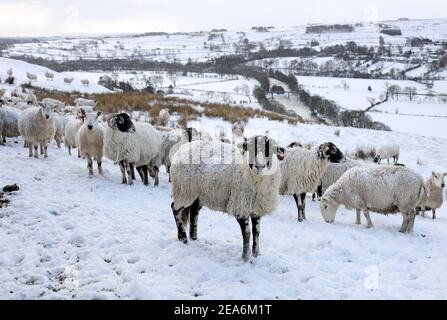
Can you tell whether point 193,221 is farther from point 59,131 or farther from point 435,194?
point 435,194

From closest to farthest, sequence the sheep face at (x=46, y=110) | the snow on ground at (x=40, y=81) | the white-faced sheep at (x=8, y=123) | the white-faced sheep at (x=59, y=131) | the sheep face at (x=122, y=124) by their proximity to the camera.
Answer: the sheep face at (x=122, y=124)
the sheep face at (x=46, y=110)
the white-faced sheep at (x=8, y=123)
the white-faced sheep at (x=59, y=131)
the snow on ground at (x=40, y=81)

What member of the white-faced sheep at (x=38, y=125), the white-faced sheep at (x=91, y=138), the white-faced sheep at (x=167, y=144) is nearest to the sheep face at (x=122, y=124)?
the white-faced sheep at (x=91, y=138)

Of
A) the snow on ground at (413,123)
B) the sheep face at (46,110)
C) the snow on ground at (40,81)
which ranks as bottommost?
the snow on ground at (413,123)

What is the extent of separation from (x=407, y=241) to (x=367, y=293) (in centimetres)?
345

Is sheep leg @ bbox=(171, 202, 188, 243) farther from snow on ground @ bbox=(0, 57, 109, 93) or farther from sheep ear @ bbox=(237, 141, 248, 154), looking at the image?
snow on ground @ bbox=(0, 57, 109, 93)

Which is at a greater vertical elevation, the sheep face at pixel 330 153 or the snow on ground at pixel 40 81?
the snow on ground at pixel 40 81

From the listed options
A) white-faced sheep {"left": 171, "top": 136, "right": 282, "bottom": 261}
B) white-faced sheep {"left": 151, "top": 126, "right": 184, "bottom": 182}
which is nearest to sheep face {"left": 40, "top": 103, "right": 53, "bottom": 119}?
white-faced sheep {"left": 151, "top": 126, "right": 184, "bottom": 182}

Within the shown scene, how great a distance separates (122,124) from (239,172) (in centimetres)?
544

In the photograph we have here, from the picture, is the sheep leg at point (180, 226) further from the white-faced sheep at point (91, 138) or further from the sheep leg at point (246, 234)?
the white-faced sheep at point (91, 138)

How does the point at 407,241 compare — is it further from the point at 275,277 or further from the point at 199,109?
the point at 199,109

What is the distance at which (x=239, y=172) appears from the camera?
6.90 meters

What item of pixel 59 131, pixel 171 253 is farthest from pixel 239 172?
pixel 59 131

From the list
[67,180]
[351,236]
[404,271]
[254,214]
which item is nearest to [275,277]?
[254,214]

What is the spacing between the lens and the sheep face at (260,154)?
638 centimetres
